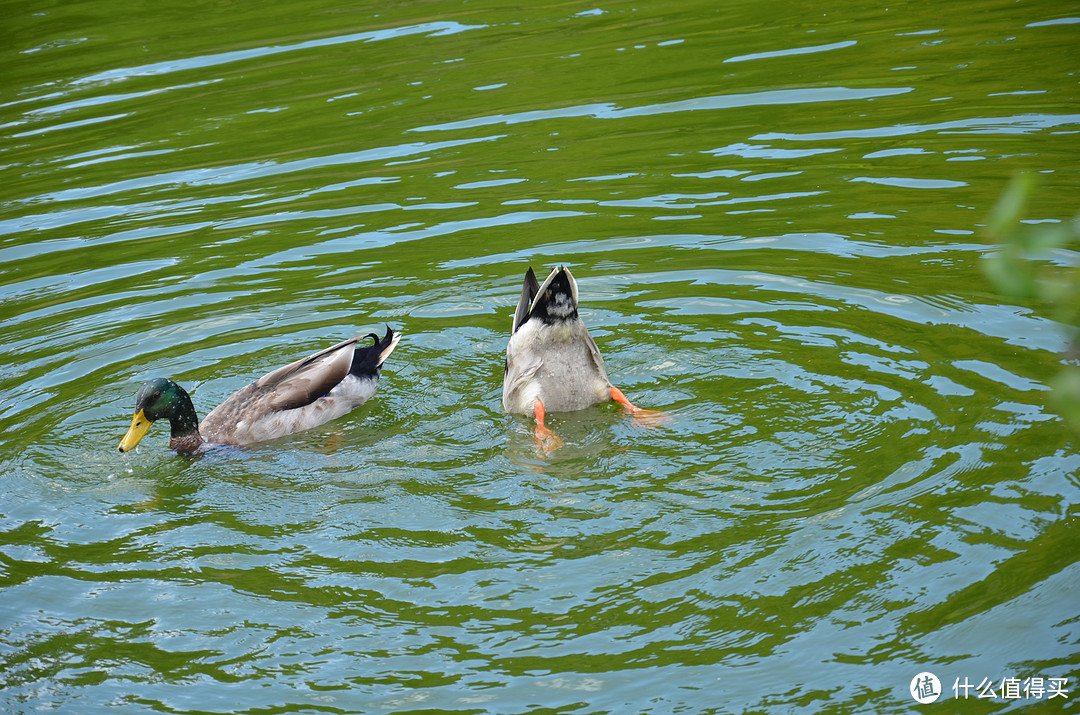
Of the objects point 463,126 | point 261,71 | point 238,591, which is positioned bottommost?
point 238,591

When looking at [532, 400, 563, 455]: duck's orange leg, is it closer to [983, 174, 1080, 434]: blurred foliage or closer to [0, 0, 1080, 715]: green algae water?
[0, 0, 1080, 715]: green algae water

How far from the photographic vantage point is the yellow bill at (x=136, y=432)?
19.6ft

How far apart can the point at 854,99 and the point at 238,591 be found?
25.2 feet

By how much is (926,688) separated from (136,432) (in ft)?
14.3

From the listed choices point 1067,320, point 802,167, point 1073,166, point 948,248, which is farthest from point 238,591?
point 1073,166

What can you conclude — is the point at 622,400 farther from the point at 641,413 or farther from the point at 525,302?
the point at 525,302

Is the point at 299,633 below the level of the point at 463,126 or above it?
below

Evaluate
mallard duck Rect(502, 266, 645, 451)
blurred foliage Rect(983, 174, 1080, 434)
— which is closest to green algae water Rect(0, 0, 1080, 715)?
mallard duck Rect(502, 266, 645, 451)

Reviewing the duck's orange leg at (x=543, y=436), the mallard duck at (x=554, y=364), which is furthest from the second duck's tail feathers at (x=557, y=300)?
the duck's orange leg at (x=543, y=436)

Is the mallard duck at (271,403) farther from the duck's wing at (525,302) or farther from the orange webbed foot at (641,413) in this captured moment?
the orange webbed foot at (641,413)

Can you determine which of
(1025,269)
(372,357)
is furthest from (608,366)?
(1025,269)

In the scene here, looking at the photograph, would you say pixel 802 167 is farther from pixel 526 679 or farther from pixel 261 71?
pixel 261 71

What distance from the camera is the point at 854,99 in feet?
33.0

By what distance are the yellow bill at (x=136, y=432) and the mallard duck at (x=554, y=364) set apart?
205 cm
